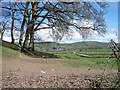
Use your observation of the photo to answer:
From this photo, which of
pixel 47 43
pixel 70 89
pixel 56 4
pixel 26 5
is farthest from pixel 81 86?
pixel 26 5

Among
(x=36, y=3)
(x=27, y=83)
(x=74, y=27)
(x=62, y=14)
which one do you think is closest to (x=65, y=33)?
(x=74, y=27)

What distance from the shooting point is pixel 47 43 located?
866 cm

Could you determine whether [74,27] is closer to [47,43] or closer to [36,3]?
[47,43]

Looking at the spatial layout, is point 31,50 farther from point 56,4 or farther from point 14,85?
point 14,85

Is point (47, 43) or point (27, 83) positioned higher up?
point (47, 43)

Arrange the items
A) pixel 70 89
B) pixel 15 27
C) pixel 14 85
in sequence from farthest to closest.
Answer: pixel 15 27 < pixel 14 85 < pixel 70 89

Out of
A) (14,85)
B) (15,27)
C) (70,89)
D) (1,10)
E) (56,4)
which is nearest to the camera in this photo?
(70,89)

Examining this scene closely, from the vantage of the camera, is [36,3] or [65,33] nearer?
[65,33]

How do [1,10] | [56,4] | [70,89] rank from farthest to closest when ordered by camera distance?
1. [1,10]
2. [56,4]
3. [70,89]

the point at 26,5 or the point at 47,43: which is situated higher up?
the point at 26,5

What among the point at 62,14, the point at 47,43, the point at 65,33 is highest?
the point at 62,14

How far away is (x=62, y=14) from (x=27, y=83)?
6495 mm

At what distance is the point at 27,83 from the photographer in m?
3.01

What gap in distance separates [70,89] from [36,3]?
811 centimetres
